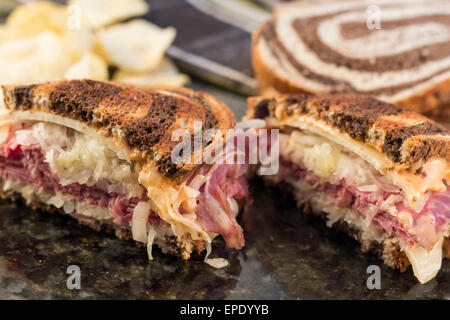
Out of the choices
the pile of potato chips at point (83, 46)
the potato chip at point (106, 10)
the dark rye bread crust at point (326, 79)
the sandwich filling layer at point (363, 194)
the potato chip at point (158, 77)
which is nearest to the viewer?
the sandwich filling layer at point (363, 194)

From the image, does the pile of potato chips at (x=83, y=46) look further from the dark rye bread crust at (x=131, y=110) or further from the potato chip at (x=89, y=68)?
the dark rye bread crust at (x=131, y=110)

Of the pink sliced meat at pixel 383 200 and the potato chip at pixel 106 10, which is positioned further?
the potato chip at pixel 106 10

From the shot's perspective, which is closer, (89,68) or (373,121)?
(373,121)

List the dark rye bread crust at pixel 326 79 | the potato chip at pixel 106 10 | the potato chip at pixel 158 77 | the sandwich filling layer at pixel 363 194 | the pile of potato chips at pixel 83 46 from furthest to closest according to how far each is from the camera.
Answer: the potato chip at pixel 106 10 → the potato chip at pixel 158 77 → the pile of potato chips at pixel 83 46 → the dark rye bread crust at pixel 326 79 → the sandwich filling layer at pixel 363 194

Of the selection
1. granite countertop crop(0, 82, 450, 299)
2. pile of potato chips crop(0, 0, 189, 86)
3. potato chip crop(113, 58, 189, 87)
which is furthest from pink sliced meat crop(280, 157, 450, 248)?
pile of potato chips crop(0, 0, 189, 86)

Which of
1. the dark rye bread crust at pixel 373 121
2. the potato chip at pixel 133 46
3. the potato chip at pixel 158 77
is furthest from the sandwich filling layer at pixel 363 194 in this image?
the potato chip at pixel 133 46

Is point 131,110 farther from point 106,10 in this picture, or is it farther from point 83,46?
point 106,10

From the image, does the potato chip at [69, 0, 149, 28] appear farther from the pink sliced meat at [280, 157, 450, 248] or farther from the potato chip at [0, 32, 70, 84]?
the pink sliced meat at [280, 157, 450, 248]

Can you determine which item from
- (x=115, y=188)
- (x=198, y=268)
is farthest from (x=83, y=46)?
(x=198, y=268)
